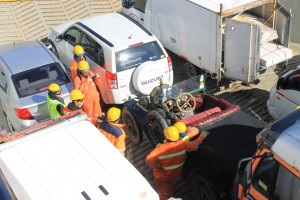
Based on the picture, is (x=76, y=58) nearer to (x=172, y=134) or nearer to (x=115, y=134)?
(x=115, y=134)

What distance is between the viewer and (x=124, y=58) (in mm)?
9094

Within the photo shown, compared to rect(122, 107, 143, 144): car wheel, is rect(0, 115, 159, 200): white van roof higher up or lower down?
higher up

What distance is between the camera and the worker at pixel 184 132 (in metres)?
6.82

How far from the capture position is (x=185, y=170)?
703 centimetres

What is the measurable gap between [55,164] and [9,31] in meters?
9.23

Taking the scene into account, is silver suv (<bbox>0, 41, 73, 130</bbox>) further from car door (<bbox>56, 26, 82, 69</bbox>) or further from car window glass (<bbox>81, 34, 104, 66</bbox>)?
car door (<bbox>56, 26, 82, 69</bbox>)

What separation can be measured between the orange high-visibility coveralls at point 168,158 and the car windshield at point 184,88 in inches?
64.5

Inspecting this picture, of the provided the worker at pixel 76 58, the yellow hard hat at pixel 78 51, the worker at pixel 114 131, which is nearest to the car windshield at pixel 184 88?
the worker at pixel 114 131

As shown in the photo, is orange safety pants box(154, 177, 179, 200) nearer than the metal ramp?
Yes

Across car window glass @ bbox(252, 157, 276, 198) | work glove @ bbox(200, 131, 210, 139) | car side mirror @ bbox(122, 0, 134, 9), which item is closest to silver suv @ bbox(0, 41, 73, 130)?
work glove @ bbox(200, 131, 210, 139)

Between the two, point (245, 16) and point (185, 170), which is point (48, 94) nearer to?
point (185, 170)

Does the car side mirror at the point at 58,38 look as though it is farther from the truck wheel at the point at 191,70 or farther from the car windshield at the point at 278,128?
the car windshield at the point at 278,128

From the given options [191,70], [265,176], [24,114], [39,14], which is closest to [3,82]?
[24,114]

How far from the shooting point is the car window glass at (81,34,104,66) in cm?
940
